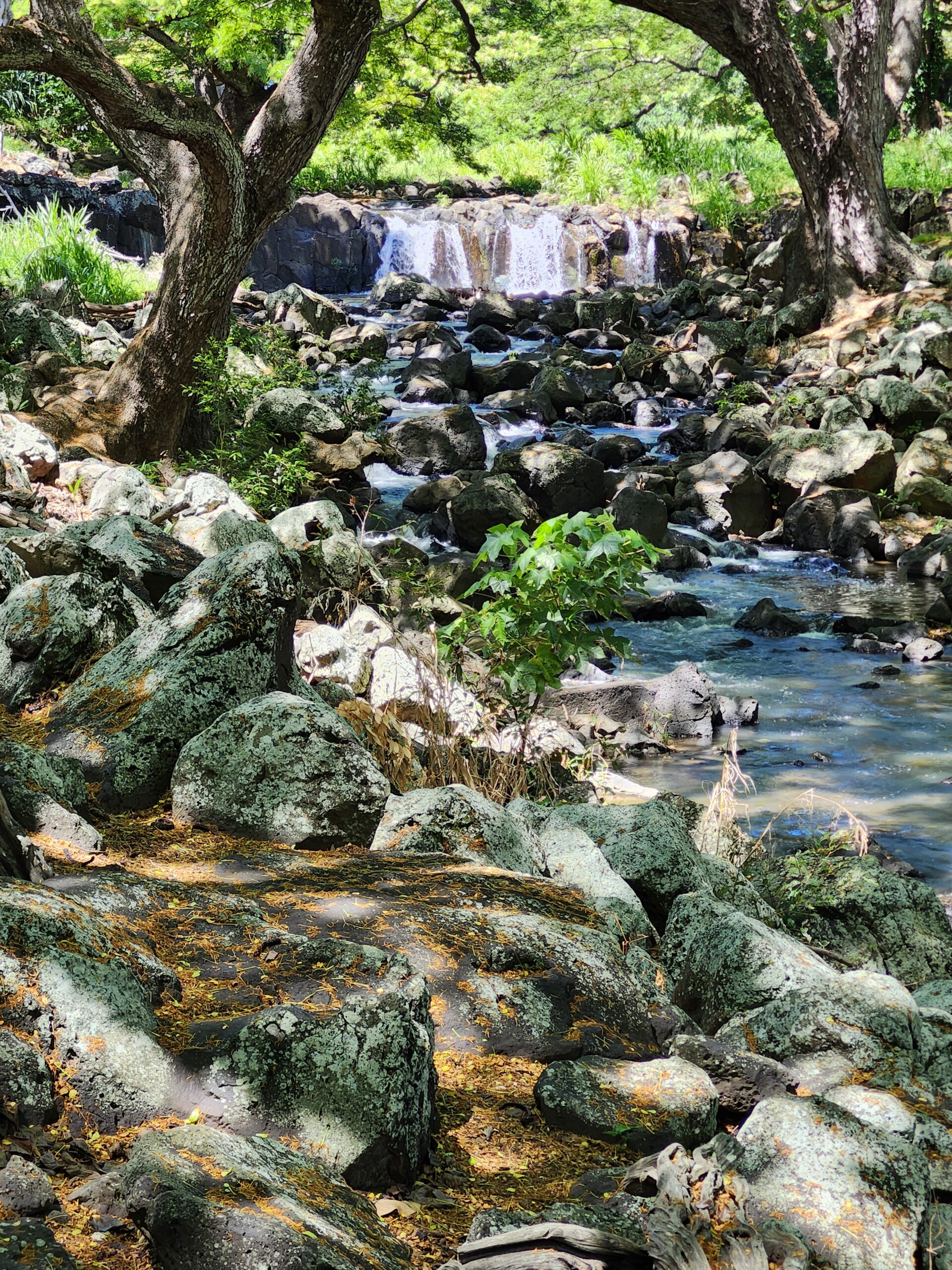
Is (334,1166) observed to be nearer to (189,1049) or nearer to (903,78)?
(189,1049)

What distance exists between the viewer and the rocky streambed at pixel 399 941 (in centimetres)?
166

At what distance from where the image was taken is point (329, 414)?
11117 millimetres

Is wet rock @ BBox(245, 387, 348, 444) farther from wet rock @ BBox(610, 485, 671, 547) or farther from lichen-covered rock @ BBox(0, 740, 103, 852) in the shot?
lichen-covered rock @ BBox(0, 740, 103, 852)

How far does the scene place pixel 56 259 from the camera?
512 inches

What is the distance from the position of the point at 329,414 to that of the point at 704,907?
8.72 m

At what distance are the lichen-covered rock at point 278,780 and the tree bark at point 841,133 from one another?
14.5 m

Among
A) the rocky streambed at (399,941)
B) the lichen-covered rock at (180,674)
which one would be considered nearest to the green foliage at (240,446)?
the rocky streambed at (399,941)

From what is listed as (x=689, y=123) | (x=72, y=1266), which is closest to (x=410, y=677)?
(x=72, y=1266)

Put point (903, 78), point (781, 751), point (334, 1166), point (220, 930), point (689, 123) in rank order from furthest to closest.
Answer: point (689, 123), point (903, 78), point (781, 751), point (220, 930), point (334, 1166)

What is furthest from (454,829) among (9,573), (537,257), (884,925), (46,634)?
(537,257)

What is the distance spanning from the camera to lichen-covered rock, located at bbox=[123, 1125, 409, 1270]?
4.51 feet

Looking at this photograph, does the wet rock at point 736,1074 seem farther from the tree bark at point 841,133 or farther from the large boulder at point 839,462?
the tree bark at point 841,133

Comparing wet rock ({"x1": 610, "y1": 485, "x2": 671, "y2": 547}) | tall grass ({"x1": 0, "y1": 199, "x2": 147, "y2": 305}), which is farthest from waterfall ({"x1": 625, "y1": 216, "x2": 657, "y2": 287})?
wet rock ({"x1": 610, "y1": 485, "x2": 671, "y2": 547})

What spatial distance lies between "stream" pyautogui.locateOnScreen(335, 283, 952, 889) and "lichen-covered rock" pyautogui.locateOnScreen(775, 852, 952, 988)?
117cm
